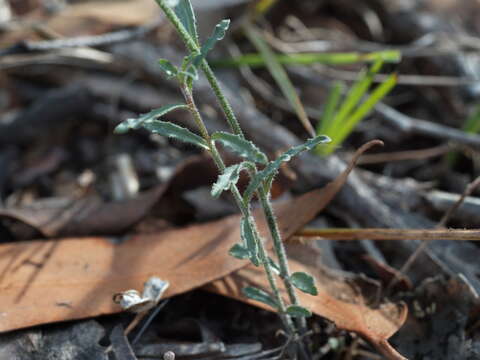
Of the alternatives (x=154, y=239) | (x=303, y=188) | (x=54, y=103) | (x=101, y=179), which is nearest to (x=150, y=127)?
(x=154, y=239)

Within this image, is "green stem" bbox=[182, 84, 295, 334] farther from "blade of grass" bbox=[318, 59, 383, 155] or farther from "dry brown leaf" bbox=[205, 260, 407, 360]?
"blade of grass" bbox=[318, 59, 383, 155]

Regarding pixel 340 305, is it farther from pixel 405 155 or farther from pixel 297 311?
pixel 405 155

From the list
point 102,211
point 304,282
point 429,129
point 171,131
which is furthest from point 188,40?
point 429,129

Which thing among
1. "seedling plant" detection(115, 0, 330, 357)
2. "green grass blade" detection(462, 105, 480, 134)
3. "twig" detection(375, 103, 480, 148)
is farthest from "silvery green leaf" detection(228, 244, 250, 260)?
A: "green grass blade" detection(462, 105, 480, 134)

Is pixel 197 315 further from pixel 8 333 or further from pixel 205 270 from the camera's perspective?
pixel 8 333

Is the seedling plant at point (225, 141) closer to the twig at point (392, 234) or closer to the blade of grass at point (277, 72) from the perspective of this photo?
the twig at point (392, 234)
